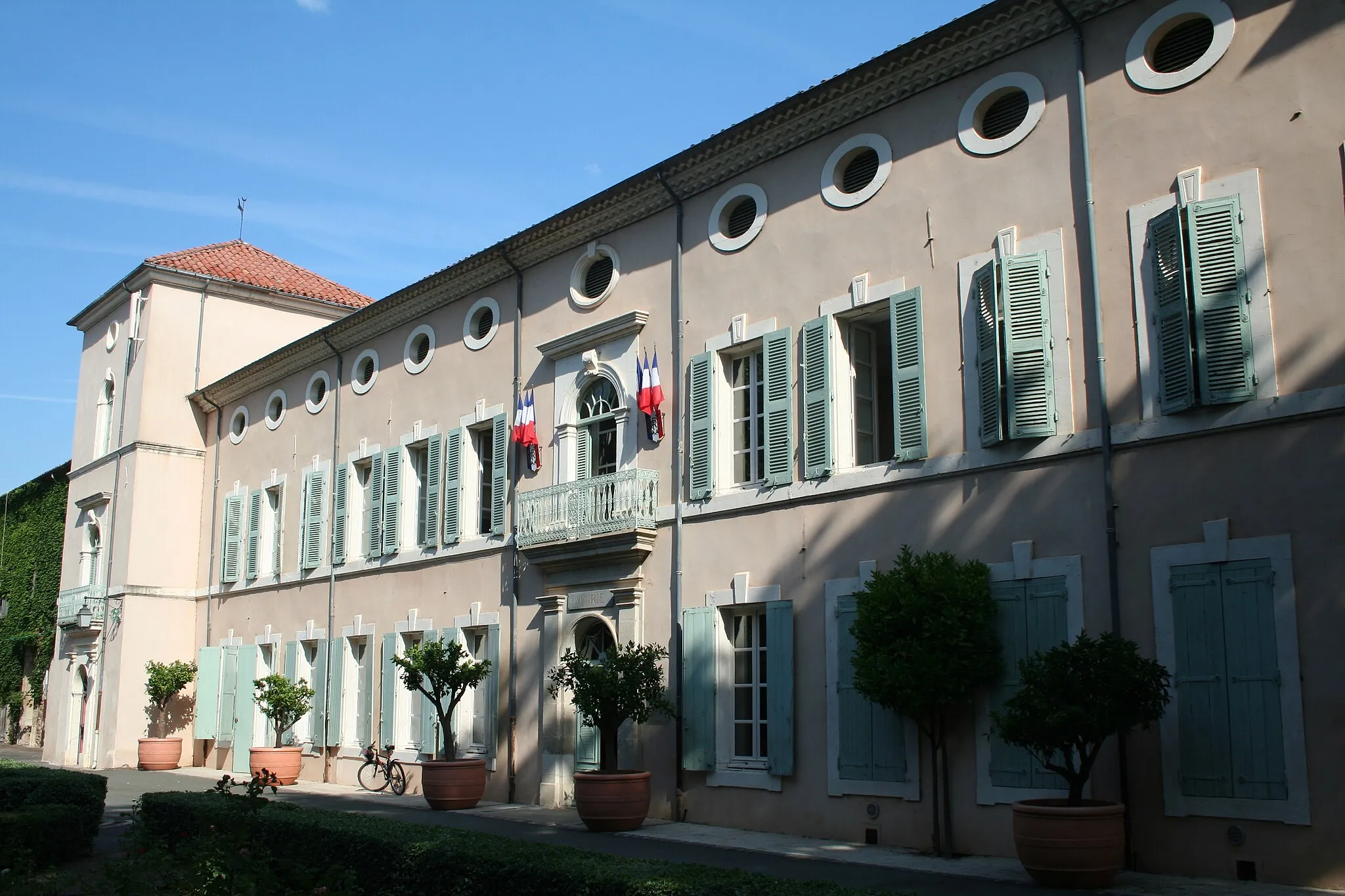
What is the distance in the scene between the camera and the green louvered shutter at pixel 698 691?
1568 cm

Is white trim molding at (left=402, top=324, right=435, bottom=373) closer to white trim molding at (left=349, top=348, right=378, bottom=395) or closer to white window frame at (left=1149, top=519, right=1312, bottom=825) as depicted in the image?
white trim molding at (left=349, top=348, right=378, bottom=395)

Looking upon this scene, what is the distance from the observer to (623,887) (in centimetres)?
816

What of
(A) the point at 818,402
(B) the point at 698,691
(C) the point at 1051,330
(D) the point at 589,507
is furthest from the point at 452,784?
(C) the point at 1051,330

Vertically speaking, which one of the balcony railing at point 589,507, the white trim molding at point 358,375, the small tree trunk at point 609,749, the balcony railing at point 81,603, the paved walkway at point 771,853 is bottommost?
the paved walkway at point 771,853

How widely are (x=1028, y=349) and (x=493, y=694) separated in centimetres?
1066

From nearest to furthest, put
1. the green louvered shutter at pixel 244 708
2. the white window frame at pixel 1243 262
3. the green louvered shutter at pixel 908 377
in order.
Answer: the white window frame at pixel 1243 262 → the green louvered shutter at pixel 908 377 → the green louvered shutter at pixel 244 708

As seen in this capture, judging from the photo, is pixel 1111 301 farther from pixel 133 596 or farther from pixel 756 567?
pixel 133 596

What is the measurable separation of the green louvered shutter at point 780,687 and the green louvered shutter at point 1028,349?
3814 mm

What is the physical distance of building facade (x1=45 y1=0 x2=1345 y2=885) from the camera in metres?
11.0

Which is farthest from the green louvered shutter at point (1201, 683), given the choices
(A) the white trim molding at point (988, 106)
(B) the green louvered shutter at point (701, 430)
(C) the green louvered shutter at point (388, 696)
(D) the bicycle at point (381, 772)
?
(C) the green louvered shutter at point (388, 696)

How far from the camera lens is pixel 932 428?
13742mm

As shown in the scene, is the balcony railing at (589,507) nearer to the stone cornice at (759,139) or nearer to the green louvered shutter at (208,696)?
the stone cornice at (759,139)

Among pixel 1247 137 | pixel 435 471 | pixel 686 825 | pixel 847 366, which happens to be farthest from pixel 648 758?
pixel 1247 137

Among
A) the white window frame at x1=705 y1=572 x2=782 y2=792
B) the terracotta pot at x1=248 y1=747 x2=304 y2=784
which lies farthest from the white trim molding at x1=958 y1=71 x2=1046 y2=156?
the terracotta pot at x1=248 y1=747 x2=304 y2=784
